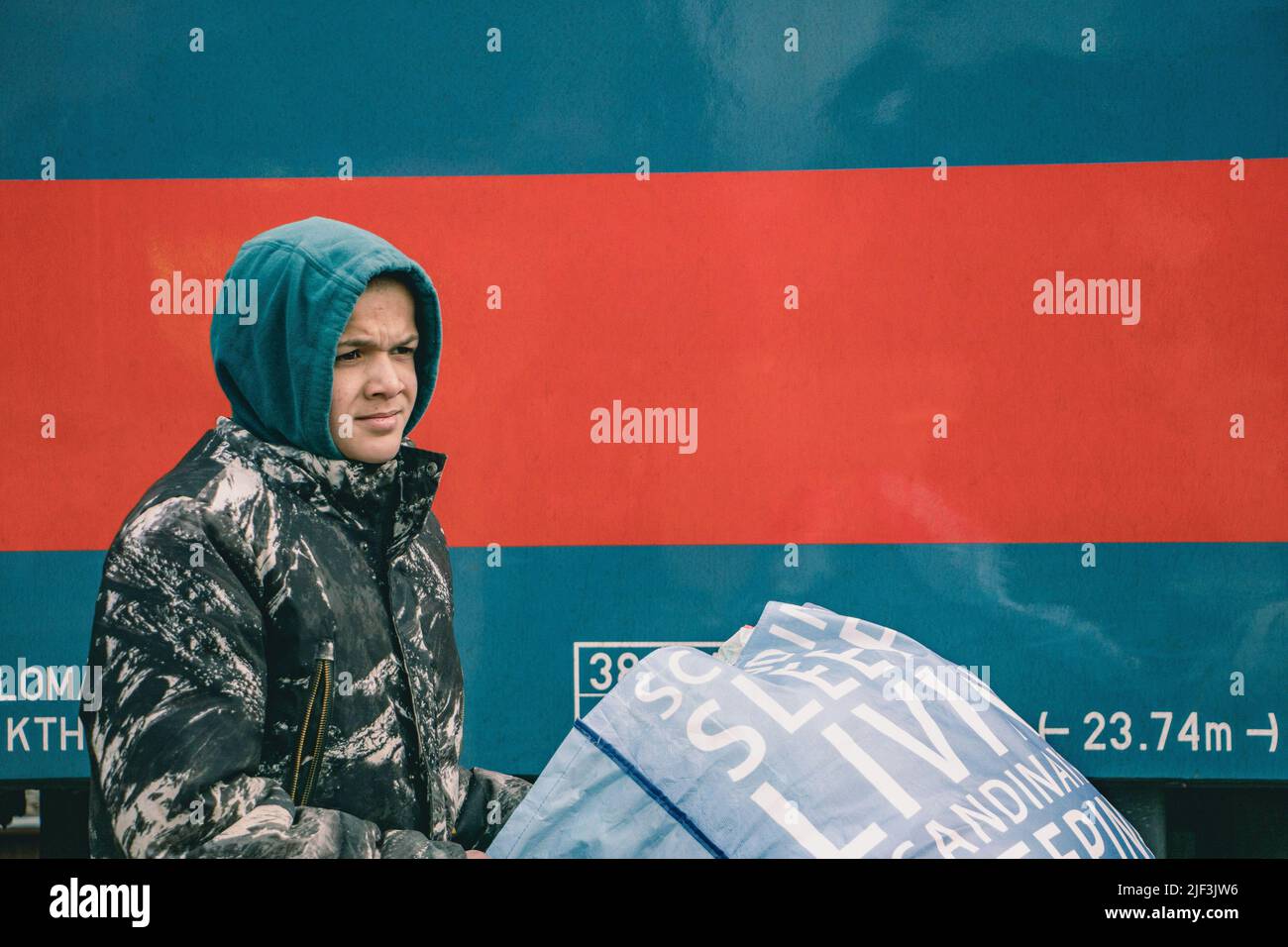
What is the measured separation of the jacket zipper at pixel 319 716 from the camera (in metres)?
1.54

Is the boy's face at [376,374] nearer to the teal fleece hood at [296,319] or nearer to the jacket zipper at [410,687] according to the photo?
the teal fleece hood at [296,319]

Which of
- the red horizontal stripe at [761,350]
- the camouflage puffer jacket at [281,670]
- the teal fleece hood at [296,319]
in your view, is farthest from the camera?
the red horizontal stripe at [761,350]

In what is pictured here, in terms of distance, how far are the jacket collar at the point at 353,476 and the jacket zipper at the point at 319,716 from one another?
22cm

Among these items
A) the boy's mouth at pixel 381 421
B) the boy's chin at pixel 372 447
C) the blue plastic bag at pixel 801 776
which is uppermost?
the boy's mouth at pixel 381 421

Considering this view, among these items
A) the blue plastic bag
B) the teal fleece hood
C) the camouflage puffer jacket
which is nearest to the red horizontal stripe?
the teal fleece hood

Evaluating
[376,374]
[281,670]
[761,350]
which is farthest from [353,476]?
[761,350]

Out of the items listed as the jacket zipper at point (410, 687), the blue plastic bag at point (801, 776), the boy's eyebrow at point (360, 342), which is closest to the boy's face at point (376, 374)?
the boy's eyebrow at point (360, 342)

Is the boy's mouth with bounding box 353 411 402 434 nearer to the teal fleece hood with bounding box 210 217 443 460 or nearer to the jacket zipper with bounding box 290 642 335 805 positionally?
the teal fleece hood with bounding box 210 217 443 460

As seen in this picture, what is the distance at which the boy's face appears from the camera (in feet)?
5.20

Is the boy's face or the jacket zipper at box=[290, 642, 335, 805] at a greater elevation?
the boy's face

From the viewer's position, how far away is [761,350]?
169 centimetres

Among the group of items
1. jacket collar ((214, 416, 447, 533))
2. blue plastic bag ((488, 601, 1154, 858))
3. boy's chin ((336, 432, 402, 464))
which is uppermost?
boy's chin ((336, 432, 402, 464))

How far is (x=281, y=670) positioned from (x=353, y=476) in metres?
0.32

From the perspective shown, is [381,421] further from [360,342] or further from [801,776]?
[801,776]
